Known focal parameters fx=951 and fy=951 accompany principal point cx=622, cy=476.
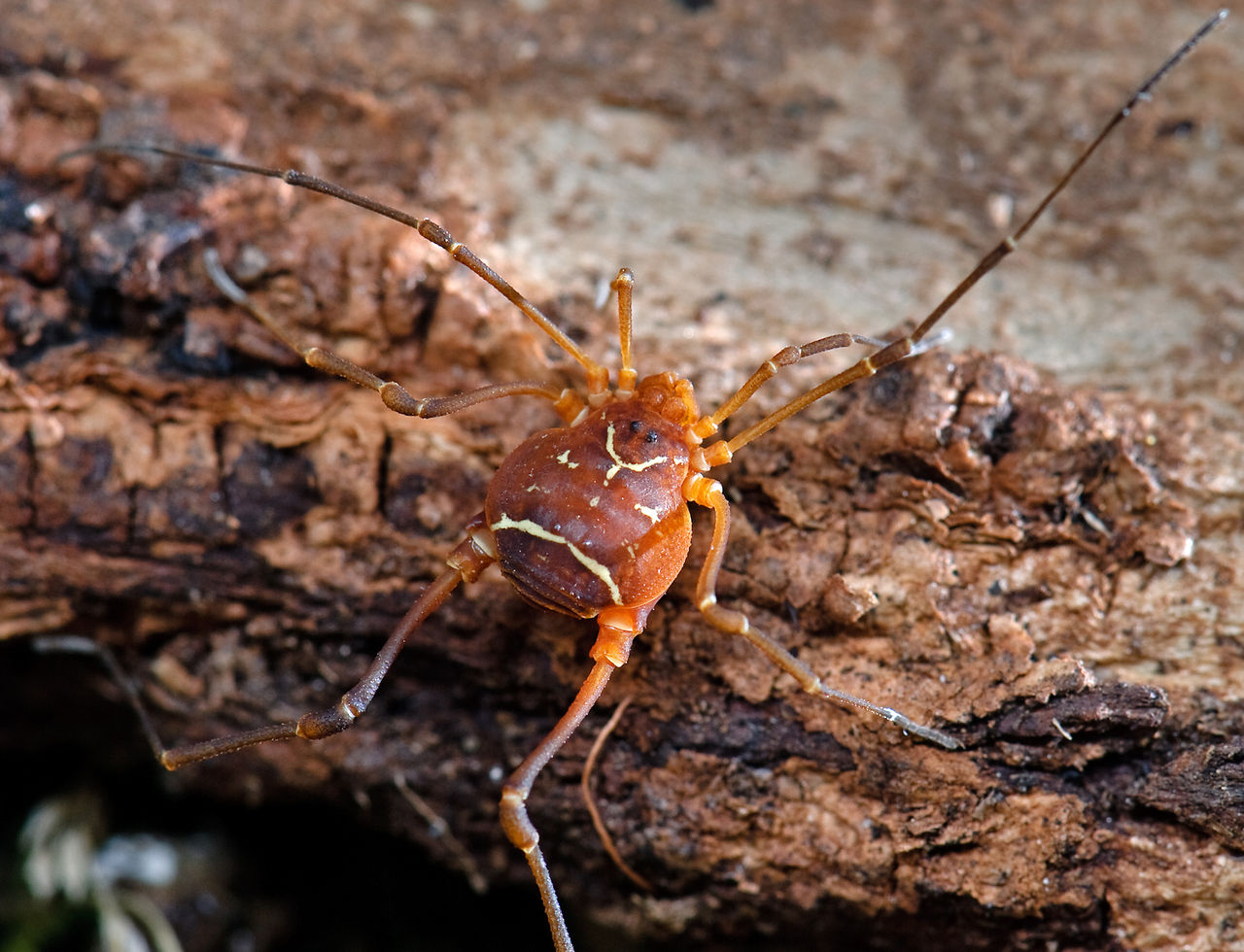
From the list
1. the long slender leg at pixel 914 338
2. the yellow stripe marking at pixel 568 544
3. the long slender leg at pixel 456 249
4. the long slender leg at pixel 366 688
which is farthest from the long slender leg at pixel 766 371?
the long slender leg at pixel 366 688

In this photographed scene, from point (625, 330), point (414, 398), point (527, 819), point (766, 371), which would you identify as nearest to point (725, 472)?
point (766, 371)

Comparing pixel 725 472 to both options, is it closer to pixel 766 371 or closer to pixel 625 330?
pixel 766 371

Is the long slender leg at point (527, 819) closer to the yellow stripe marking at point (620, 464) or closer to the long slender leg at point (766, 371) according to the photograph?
the yellow stripe marking at point (620, 464)

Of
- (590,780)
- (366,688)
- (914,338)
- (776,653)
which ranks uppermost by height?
(914,338)

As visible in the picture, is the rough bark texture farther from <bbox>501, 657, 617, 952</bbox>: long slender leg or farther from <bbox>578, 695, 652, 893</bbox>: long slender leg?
<bbox>501, 657, 617, 952</bbox>: long slender leg

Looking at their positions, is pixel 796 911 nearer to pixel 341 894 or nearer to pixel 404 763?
pixel 404 763

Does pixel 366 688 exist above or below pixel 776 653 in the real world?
below
